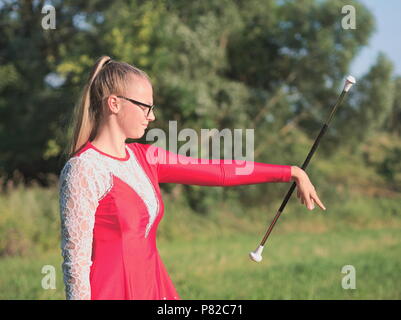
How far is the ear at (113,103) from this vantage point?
8.75ft

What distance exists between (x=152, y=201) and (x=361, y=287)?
6986 millimetres

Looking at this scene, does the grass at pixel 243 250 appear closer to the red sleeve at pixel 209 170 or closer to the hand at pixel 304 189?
the red sleeve at pixel 209 170

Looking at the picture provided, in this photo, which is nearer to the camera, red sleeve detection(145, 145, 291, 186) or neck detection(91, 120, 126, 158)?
neck detection(91, 120, 126, 158)

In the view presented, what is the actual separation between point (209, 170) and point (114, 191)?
1.96 ft

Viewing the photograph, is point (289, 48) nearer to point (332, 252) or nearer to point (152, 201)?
point (332, 252)

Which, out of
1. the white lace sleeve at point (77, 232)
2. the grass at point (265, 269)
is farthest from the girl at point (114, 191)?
the grass at point (265, 269)

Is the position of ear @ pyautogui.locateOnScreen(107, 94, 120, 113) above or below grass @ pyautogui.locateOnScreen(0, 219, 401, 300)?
above

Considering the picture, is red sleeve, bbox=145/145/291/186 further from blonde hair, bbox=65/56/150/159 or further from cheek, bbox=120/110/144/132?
blonde hair, bbox=65/56/150/159

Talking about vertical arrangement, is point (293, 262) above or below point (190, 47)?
below

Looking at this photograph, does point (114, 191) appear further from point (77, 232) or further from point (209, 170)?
point (209, 170)

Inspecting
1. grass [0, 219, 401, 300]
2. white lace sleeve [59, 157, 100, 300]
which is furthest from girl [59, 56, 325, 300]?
grass [0, 219, 401, 300]

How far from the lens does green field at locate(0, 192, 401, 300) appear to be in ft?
27.7

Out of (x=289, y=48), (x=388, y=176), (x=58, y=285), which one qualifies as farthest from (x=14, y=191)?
(x=388, y=176)

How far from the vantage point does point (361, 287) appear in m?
8.85
